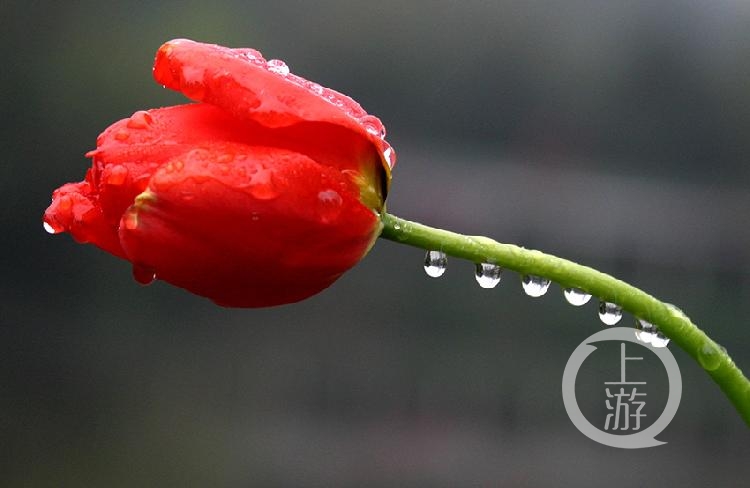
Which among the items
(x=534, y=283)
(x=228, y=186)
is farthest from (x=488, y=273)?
(x=228, y=186)

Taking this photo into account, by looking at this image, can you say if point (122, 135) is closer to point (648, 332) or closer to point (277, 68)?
point (277, 68)

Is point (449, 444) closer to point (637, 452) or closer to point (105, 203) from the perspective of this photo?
point (637, 452)

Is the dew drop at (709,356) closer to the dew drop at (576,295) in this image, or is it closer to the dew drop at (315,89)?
the dew drop at (576,295)

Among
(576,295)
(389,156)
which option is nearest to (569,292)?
(576,295)

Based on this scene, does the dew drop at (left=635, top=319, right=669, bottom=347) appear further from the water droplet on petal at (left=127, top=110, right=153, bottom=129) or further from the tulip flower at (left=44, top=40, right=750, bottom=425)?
the water droplet on petal at (left=127, top=110, right=153, bottom=129)

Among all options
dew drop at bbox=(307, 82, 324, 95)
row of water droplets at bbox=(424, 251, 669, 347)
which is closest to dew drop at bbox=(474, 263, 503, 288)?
row of water droplets at bbox=(424, 251, 669, 347)

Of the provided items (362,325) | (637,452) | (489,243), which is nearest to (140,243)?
(489,243)

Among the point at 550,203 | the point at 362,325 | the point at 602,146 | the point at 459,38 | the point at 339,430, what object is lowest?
the point at 339,430
